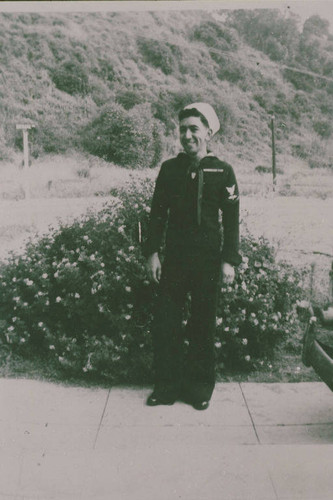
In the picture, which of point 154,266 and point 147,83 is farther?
point 147,83

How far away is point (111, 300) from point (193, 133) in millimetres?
1261

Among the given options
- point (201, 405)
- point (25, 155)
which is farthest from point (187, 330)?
point (25, 155)

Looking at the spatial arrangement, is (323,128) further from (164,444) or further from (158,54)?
(164,444)

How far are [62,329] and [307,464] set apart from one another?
1.82 m

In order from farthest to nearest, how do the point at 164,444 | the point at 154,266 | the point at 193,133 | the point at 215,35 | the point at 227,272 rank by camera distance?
the point at 215,35, the point at 154,266, the point at 227,272, the point at 193,133, the point at 164,444

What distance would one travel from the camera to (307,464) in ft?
9.04

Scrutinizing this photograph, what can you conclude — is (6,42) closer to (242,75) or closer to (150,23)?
(150,23)

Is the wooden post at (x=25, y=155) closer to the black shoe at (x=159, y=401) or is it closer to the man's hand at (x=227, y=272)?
the man's hand at (x=227, y=272)

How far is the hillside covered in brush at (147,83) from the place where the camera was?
343 cm

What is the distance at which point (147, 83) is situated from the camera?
349 cm

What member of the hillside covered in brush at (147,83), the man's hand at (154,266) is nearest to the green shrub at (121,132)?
the hillside covered in brush at (147,83)

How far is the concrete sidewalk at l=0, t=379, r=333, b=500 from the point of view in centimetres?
266

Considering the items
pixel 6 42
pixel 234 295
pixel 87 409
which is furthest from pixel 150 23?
pixel 87 409

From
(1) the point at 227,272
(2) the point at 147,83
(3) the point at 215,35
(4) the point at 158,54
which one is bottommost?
(1) the point at 227,272
